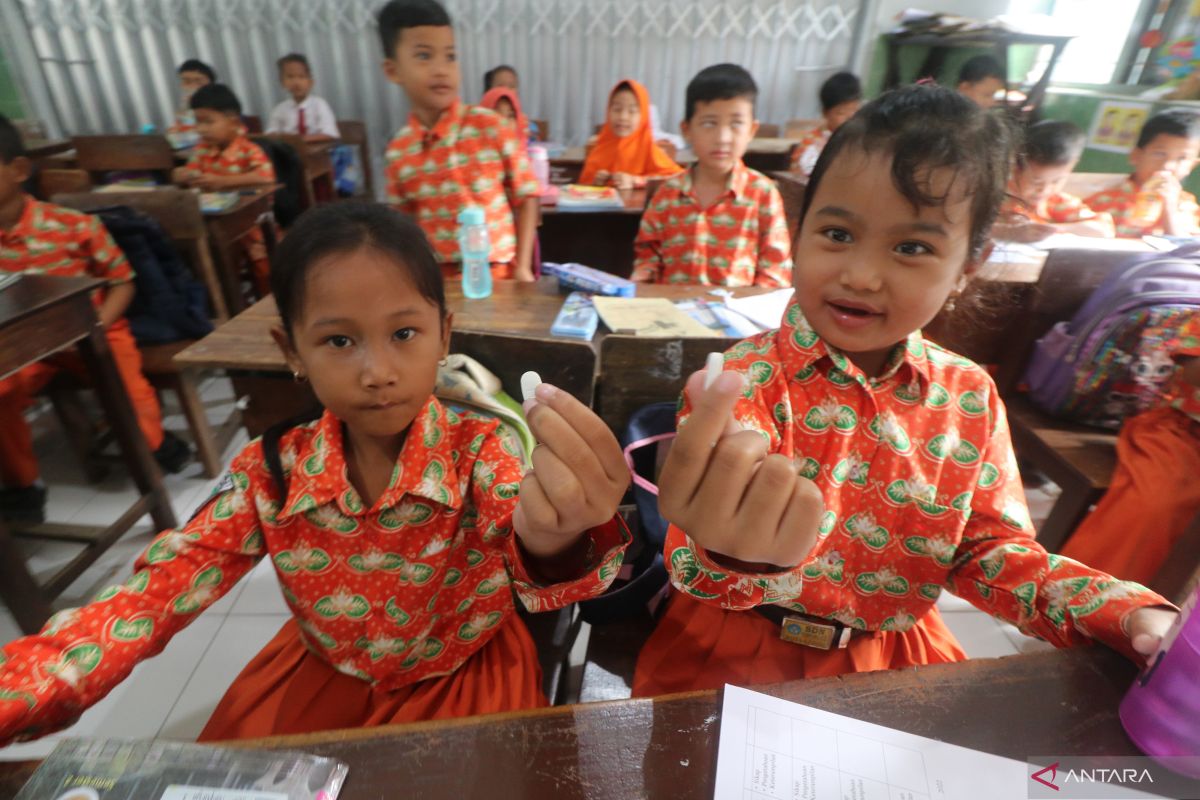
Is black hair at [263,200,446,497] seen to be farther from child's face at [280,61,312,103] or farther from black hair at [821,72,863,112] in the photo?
child's face at [280,61,312,103]

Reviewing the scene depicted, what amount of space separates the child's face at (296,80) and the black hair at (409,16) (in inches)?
135

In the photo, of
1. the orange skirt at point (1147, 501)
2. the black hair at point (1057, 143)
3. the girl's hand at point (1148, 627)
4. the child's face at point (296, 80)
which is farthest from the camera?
the child's face at point (296, 80)

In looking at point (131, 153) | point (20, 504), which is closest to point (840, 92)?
point (131, 153)

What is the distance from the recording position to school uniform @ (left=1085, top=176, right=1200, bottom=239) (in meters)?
2.68

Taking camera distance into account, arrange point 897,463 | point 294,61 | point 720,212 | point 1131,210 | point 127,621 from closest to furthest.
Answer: point 127,621 → point 897,463 → point 720,212 → point 1131,210 → point 294,61

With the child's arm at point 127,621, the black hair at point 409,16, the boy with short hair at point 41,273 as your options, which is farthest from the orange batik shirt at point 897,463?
the boy with short hair at point 41,273

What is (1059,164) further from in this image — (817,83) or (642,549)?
(817,83)

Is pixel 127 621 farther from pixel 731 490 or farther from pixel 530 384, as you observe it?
pixel 731 490

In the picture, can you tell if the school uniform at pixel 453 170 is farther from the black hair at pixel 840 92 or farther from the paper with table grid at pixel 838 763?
the black hair at pixel 840 92

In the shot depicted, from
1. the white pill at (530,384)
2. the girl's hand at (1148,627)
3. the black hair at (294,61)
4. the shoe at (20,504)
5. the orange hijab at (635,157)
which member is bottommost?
the shoe at (20,504)

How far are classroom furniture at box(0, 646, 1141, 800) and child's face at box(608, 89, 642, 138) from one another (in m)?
3.40

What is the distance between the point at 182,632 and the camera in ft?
5.20

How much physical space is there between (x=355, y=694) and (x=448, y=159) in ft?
5.59

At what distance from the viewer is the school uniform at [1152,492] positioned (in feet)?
4.29
